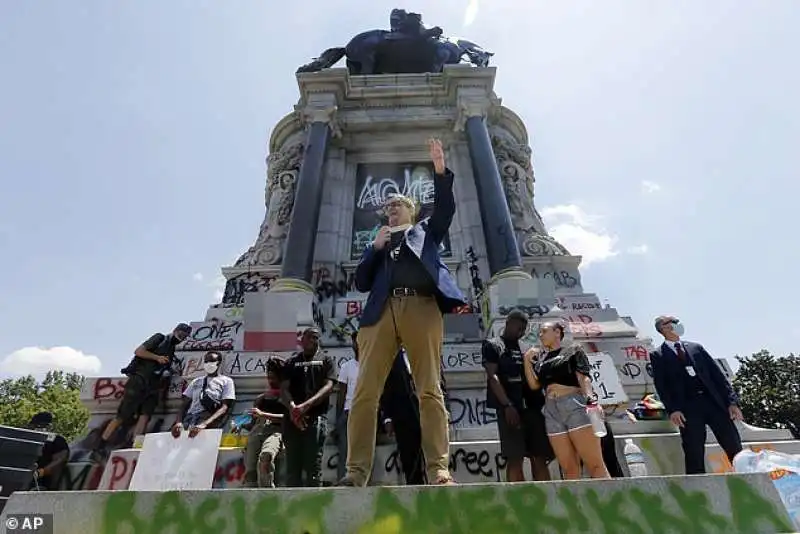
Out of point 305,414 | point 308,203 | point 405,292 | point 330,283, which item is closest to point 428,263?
point 405,292

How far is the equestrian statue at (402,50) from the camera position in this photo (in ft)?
54.6

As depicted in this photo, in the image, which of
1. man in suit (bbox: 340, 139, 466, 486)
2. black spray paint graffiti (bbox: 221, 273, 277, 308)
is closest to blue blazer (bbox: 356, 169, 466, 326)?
man in suit (bbox: 340, 139, 466, 486)

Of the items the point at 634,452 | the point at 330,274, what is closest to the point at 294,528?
the point at 634,452

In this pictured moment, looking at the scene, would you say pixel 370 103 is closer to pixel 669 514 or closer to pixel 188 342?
pixel 188 342

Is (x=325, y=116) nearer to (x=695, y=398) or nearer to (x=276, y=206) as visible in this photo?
(x=276, y=206)

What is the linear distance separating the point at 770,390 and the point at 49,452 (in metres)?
35.7

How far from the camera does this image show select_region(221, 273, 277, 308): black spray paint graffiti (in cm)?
1088

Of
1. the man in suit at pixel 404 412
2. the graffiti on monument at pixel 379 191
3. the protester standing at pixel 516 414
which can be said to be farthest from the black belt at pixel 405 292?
the graffiti on monument at pixel 379 191

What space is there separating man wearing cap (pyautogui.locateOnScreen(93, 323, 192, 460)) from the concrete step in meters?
4.69

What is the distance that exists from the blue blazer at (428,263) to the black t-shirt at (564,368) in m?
1.29

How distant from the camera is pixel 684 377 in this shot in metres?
4.80

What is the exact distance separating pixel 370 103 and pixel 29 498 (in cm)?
1367

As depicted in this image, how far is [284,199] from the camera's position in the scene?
13.4 metres

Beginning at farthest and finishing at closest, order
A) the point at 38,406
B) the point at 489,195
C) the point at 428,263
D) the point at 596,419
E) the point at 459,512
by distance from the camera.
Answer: the point at 38,406
the point at 489,195
the point at 596,419
the point at 428,263
the point at 459,512
